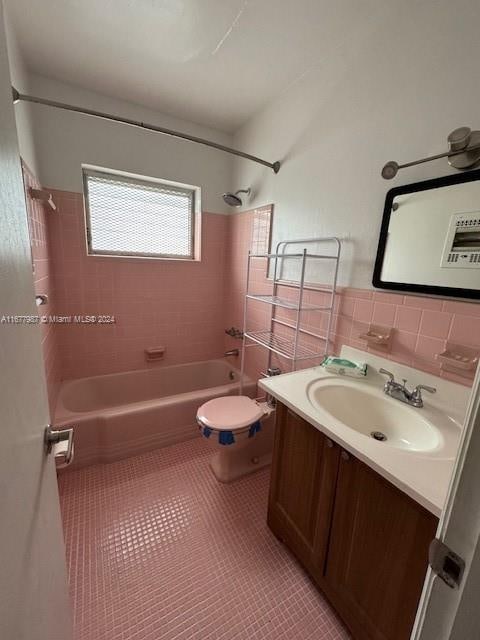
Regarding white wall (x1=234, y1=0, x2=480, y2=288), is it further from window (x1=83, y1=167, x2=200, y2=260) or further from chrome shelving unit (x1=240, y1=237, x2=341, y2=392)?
window (x1=83, y1=167, x2=200, y2=260)

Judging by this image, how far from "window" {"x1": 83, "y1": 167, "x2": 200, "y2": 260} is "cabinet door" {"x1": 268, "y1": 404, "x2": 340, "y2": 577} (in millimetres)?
1891

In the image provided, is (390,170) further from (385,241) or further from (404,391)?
(404,391)

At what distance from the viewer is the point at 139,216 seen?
7.55ft

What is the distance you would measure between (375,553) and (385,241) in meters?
1.24

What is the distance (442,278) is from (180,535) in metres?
1.76

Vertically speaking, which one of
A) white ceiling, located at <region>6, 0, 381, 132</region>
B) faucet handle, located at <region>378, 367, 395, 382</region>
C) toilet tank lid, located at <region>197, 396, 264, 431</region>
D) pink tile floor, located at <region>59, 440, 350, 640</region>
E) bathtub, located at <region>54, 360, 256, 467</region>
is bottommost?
pink tile floor, located at <region>59, 440, 350, 640</region>

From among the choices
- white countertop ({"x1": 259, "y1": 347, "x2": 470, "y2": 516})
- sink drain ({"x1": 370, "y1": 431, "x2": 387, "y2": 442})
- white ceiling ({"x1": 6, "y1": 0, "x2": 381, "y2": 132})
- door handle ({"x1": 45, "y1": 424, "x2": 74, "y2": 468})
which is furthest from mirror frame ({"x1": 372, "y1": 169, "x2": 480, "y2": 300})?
door handle ({"x1": 45, "y1": 424, "x2": 74, "y2": 468})

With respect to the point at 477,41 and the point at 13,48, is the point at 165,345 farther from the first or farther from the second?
the point at 477,41

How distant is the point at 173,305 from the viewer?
252 centimetres

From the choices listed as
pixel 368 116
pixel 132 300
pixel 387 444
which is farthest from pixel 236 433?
pixel 368 116

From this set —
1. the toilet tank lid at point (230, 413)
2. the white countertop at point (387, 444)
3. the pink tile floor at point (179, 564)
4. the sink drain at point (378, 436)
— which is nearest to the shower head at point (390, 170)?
the white countertop at point (387, 444)

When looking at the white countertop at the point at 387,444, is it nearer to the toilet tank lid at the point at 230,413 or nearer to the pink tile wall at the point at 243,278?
the toilet tank lid at the point at 230,413

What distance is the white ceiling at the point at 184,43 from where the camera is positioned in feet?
4.01

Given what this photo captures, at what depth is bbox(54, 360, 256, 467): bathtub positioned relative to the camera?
1792 millimetres
